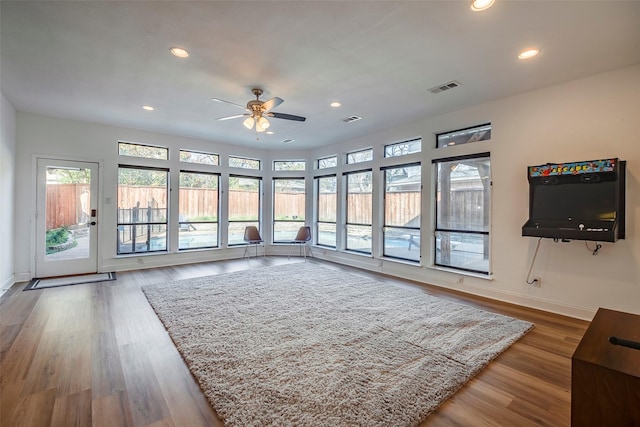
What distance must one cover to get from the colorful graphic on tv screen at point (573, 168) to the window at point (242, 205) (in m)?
6.05

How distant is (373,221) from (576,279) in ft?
10.9

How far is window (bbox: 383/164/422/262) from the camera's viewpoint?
5391 mm

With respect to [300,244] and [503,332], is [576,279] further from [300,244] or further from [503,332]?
[300,244]

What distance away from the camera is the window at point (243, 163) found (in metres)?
7.31

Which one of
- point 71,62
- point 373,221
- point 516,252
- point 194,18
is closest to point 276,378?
point 194,18

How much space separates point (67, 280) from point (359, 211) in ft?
18.8

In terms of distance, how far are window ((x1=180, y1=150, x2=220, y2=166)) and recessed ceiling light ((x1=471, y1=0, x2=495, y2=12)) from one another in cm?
609

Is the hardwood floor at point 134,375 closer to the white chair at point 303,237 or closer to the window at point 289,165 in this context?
the white chair at point 303,237

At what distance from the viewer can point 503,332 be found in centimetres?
305

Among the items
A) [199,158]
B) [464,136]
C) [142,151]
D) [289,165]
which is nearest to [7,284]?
[142,151]

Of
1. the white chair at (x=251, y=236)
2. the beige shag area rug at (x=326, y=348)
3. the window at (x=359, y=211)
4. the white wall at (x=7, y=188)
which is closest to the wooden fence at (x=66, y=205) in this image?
the white wall at (x=7, y=188)

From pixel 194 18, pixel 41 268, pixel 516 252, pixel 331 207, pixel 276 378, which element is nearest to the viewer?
pixel 276 378

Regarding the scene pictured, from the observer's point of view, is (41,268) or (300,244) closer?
(41,268)

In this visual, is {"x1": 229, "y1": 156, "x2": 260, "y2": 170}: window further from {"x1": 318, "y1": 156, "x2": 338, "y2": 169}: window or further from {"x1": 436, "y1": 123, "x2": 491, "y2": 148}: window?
{"x1": 436, "y1": 123, "x2": 491, "y2": 148}: window
